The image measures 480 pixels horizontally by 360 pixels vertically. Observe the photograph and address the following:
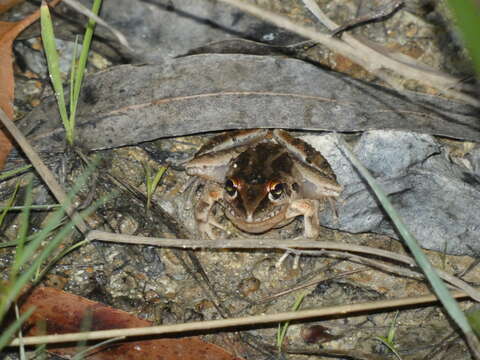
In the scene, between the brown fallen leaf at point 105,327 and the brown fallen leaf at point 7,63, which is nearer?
the brown fallen leaf at point 105,327

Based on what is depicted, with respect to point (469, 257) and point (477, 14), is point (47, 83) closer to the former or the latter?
point (469, 257)

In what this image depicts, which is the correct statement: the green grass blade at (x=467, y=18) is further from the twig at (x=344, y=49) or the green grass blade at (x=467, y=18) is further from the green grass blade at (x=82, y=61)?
the green grass blade at (x=82, y=61)

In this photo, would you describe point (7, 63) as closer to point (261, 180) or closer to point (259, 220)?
point (261, 180)

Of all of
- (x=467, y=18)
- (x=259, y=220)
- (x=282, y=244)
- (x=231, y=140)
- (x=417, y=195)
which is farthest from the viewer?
(x=231, y=140)

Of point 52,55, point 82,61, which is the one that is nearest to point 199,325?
point 82,61

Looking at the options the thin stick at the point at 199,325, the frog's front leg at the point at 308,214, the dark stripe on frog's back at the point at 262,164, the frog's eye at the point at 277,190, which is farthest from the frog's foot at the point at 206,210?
the thin stick at the point at 199,325

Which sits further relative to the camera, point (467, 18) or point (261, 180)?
point (261, 180)

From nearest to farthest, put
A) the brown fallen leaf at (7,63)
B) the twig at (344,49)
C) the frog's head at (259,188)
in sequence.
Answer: the twig at (344,49) → the frog's head at (259,188) → the brown fallen leaf at (7,63)
